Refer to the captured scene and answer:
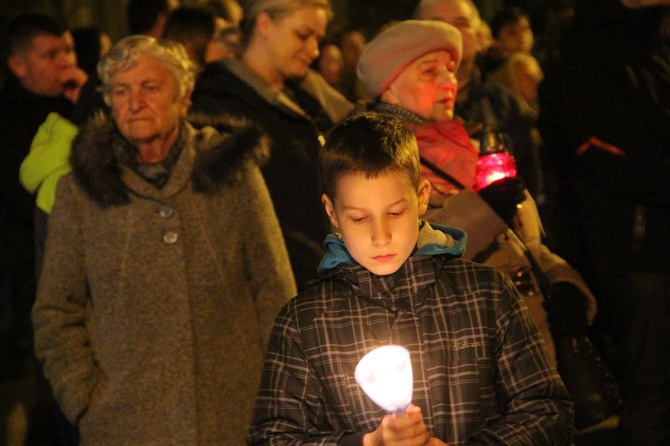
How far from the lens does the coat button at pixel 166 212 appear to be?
4383 mm

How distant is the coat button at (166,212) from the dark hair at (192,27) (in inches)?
104

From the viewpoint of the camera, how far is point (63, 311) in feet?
14.4

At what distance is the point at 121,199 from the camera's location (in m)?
4.36

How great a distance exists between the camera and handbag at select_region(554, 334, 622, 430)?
4281mm

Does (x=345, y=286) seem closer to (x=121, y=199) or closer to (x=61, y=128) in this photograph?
(x=121, y=199)

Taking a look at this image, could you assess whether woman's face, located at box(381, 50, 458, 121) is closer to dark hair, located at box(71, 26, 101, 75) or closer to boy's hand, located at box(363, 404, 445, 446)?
boy's hand, located at box(363, 404, 445, 446)

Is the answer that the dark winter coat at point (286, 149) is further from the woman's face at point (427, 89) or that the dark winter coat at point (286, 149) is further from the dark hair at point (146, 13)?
the dark hair at point (146, 13)

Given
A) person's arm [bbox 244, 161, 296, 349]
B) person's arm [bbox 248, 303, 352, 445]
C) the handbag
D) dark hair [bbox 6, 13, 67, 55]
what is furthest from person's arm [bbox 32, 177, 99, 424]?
dark hair [bbox 6, 13, 67, 55]

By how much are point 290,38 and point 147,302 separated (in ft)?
5.34

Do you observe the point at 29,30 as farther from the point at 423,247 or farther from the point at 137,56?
the point at 423,247

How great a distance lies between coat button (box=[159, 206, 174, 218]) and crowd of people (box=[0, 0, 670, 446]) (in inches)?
1.3

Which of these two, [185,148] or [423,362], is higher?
[185,148]

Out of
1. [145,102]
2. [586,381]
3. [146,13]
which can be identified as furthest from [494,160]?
[146,13]

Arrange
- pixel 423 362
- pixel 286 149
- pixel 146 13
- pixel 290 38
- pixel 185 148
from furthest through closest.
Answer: pixel 146 13, pixel 290 38, pixel 286 149, pixel 185 148, pixel 423 362
